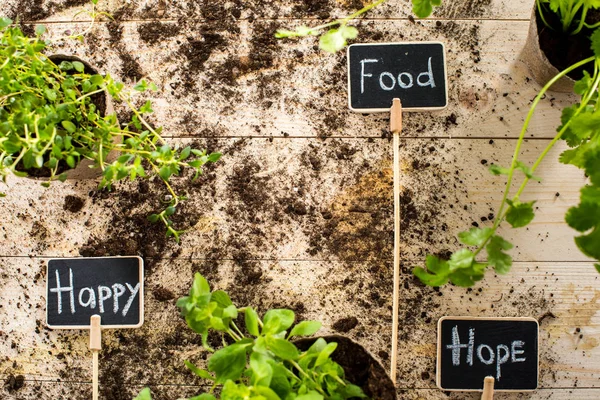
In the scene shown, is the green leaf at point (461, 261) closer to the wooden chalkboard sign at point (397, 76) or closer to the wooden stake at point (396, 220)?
the wooden stake at point (396, 220)

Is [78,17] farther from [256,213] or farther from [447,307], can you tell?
[447,307]

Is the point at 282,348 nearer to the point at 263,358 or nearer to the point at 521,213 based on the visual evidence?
the point at 263,358

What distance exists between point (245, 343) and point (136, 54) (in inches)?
31.4

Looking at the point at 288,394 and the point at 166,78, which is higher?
the point at 166,78

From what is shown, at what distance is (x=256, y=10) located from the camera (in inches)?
50.6

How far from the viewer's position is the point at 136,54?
1285 mm

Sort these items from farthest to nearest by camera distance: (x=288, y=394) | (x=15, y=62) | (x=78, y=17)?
1. (x=78, y=17)
2. (x=15, y=62)
3. (x=288, y=394)

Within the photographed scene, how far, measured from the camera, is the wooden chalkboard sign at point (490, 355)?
119 cm

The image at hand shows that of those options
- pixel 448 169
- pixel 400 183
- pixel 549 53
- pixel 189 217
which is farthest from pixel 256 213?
pixel 549 53

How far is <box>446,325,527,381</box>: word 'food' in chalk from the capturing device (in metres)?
1.19

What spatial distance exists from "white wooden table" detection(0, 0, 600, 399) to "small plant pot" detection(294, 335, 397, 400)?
20 cm

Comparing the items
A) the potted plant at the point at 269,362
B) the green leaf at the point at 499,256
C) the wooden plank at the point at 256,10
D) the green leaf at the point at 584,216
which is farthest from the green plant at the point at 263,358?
the wooden plank at the point at 256,10

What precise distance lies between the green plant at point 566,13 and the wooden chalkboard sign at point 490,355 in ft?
2.16

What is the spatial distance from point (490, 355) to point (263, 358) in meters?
0.64
